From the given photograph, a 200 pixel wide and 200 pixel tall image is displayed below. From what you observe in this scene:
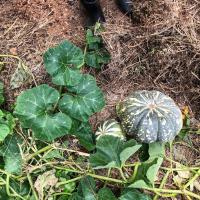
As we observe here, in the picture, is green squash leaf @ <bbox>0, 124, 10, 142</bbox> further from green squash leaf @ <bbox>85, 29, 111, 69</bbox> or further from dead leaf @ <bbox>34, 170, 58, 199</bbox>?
green squash leaf @ <bbox>85, 29, 111, 69</bbox>

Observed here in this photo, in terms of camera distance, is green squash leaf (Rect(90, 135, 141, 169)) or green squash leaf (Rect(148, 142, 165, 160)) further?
green squash leaf (Rect(148, 142, 165, 160))

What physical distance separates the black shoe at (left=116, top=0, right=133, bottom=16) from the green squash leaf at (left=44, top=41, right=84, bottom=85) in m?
0.53

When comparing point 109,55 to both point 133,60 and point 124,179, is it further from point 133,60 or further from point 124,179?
point 124,179

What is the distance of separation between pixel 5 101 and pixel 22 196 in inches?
22.9

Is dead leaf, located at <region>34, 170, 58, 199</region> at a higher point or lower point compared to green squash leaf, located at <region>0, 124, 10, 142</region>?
lower

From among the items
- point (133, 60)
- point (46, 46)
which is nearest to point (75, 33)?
point (46, 46)

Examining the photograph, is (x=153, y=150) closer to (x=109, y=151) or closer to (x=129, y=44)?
(x=109, y=151)

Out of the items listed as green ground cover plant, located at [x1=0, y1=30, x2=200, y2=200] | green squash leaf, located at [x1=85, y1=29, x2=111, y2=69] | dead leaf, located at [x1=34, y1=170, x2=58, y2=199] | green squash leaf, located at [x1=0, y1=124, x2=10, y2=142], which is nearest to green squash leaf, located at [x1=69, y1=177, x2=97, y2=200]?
green ground cover plant, located at [x1=0, y1=30, x2=200, y2=200]

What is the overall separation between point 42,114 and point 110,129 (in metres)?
0.39

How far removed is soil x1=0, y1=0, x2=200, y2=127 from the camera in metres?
3.02

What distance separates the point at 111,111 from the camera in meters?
3.04

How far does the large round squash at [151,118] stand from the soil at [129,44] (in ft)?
0.74

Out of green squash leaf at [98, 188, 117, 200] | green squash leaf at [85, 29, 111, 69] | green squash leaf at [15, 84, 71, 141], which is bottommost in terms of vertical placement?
green squash leaf at [98, 188, 117, 200]

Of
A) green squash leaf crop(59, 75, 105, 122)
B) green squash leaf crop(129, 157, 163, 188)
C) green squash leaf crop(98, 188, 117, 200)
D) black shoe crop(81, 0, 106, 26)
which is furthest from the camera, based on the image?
black shoe crop(81, 0, 106, 26)
